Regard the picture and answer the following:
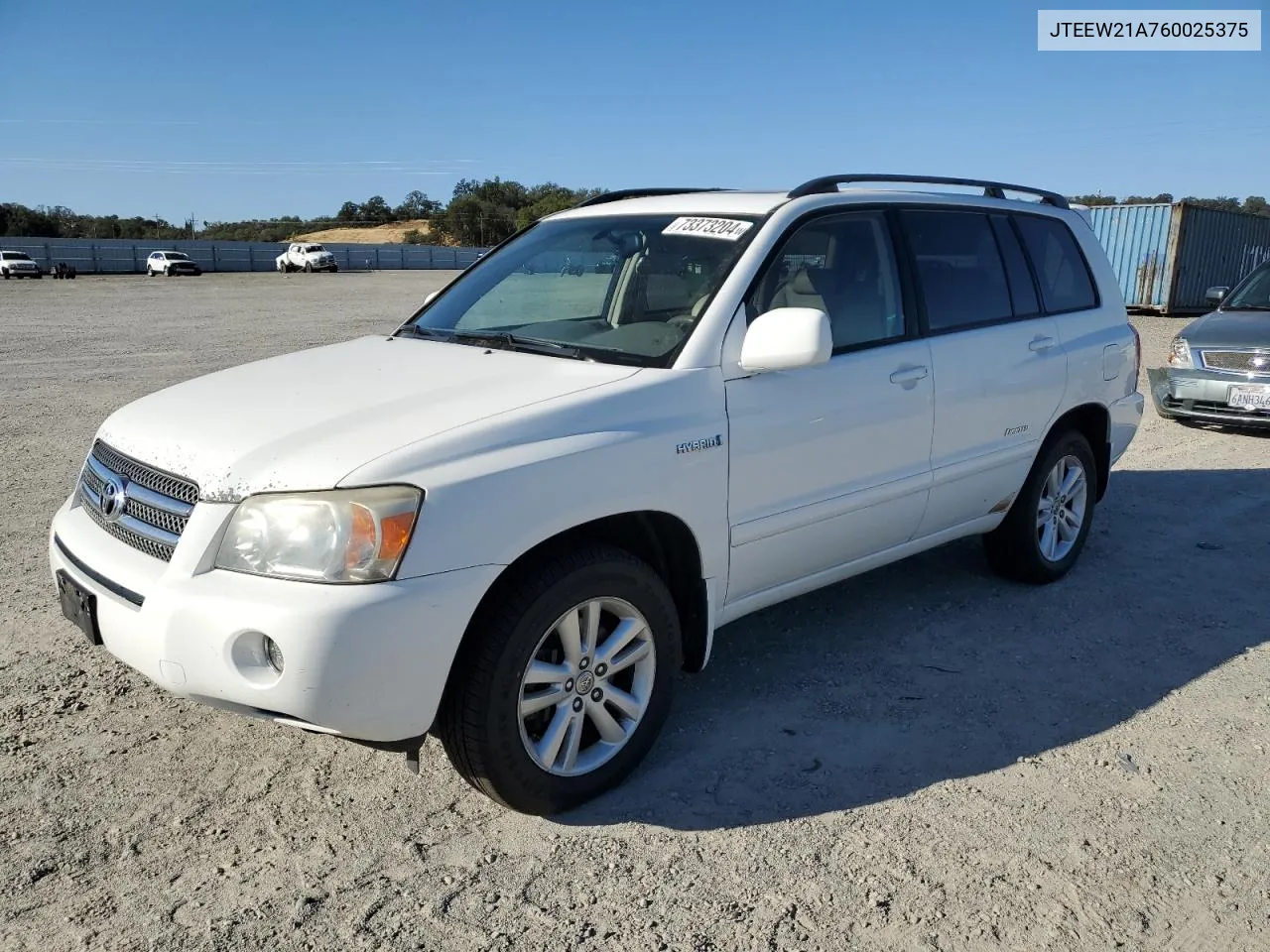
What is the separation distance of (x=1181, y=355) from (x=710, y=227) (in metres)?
7.32

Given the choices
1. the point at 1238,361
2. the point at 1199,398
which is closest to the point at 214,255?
the point at 1199,398

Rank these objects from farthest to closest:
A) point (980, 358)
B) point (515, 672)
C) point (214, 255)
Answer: point (214, 255), point (980, 358), point (515, 672)

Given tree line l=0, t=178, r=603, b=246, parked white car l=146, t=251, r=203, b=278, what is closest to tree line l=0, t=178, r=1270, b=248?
tree line l=0, t=178, r=603, b=246

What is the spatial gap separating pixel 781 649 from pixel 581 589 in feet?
5.33

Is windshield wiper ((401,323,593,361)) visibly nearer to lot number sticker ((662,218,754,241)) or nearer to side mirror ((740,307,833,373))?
side mirror ((740,307,833,373))

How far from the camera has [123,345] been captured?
51.7ft

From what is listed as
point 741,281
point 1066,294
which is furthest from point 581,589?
point 1066,294

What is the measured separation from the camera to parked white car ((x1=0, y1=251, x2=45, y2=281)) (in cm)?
4178

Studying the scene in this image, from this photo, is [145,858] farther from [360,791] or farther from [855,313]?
[855,313]

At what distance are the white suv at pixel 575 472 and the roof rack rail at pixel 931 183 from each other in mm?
22

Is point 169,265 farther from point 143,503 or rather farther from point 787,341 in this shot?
point 787,341

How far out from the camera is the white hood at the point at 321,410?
278 cm

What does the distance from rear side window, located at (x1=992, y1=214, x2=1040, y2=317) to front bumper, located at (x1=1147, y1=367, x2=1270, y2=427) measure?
5065mm

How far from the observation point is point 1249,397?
8.77 meters
